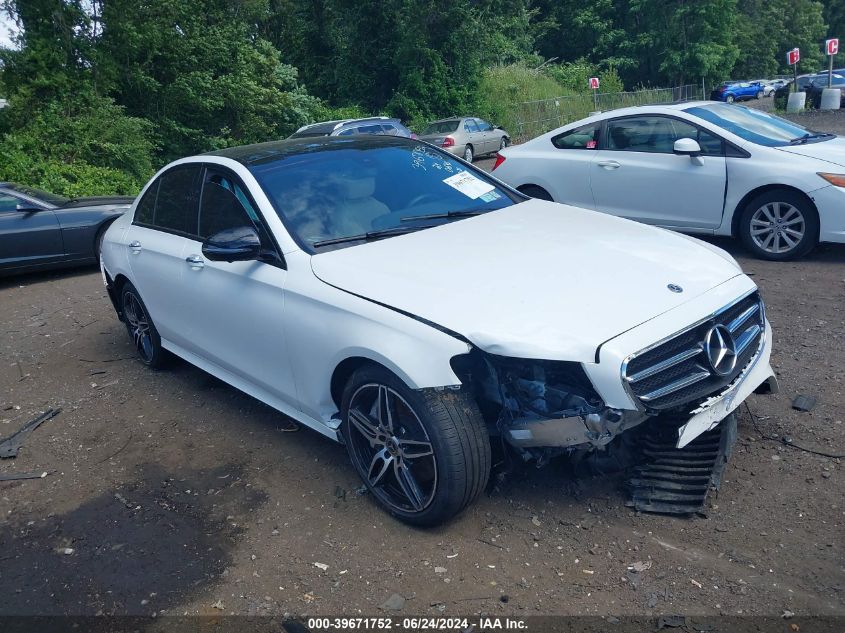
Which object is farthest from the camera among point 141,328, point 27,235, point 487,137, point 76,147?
point 487,137

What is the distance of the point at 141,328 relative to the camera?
5.82m

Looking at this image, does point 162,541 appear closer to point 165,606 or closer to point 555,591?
point 165,606

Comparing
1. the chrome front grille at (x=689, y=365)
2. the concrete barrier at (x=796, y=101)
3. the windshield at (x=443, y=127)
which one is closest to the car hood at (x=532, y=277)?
the chrome front grille at (x=689, y=365)

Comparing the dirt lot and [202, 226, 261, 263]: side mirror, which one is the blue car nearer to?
the dirt lot

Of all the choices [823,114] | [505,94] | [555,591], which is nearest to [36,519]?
[555,591]

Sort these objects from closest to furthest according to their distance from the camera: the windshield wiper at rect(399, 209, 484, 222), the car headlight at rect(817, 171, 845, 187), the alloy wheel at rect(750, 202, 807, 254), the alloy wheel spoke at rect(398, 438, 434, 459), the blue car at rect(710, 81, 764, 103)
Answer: the alloy wheel spoke at rect(398, 438, 434, 459)
the windshield wiper at rect(399, 209, 484, 222)
the car headlight at rect(817, 171, 845, 187)
the alloy wheel at rect(750, 202, 807, 254)
the blue car at rect(710, 81, 764, 103)

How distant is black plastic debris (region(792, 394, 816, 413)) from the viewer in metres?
4.25

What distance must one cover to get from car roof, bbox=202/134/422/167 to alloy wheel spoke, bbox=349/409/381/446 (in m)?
1.77

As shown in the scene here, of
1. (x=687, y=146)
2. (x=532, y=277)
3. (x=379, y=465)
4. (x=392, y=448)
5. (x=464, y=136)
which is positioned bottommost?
(x=464, y=136)

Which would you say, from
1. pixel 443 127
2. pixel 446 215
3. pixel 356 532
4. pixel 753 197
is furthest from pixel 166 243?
pixel 443 127

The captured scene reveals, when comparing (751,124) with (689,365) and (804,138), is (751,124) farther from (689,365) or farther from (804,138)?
(689,365)

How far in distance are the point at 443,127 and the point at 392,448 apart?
821 inches

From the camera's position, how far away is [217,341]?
4.57 metres

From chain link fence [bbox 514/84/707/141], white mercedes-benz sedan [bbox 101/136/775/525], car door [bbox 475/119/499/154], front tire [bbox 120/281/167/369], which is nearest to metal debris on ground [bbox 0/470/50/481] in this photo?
white mercedes-benz sedan [bbox 101/136/775/525]
